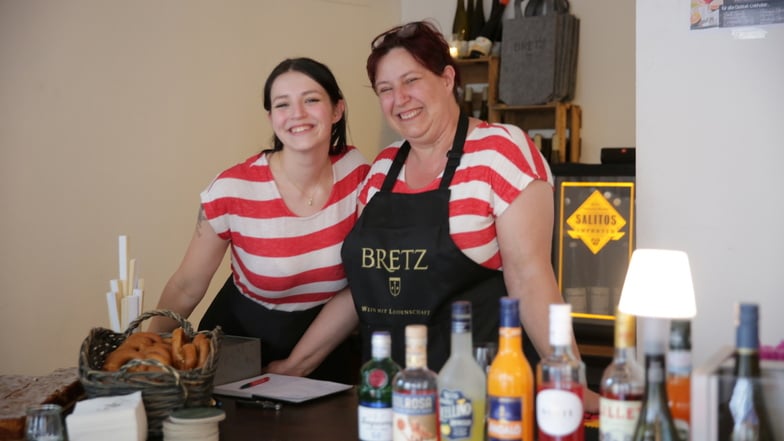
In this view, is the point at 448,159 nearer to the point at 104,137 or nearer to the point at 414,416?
the point at 414,416

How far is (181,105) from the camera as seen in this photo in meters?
4.10

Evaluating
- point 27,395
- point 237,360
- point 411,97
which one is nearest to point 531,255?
point 411,97

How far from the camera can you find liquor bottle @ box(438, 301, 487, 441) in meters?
1.31

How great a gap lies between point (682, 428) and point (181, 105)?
10.9 feet

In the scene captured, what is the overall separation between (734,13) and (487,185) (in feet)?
2.88

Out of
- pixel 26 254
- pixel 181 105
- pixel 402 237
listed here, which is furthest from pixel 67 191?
pixel 402 237

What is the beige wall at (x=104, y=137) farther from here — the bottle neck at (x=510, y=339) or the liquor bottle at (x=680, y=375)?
the liquor bottle at (x=680, y=375)

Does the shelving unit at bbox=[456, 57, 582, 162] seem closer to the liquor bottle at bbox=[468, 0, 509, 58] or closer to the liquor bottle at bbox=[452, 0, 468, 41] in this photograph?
the liquor bottle at bbox=[468, 0, 509, 58]

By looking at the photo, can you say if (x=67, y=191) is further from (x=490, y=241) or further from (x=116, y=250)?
(x=490, y=241)

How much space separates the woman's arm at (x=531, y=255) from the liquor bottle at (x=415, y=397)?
0.80m

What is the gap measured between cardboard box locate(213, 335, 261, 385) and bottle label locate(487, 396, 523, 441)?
95 centimetres

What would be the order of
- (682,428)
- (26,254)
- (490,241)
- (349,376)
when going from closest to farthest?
1. (682,428)
2. (490,241)
3. (349,376)
4. (26,254)

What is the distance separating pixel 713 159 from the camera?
240 cm

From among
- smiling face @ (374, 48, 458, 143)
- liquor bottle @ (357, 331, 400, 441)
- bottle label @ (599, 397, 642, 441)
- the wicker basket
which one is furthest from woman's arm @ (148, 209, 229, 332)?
bottle label @ (599, 397, 642, 441)
